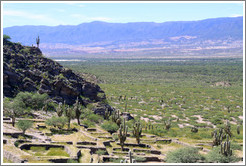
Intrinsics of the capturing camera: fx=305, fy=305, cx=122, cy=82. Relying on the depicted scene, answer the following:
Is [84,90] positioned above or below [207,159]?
above

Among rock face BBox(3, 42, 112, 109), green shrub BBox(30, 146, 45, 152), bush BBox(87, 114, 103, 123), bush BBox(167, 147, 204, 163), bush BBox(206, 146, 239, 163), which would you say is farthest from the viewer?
rock face BBox(3, 42, 112, 109)

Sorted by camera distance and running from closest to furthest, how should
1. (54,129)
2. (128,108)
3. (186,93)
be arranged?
1. (54,129)
2. (128,108)
3. (186,93)

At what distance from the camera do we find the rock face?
4189 cm

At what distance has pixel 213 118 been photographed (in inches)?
2010

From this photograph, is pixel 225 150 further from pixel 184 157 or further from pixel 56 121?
pixel 56 121

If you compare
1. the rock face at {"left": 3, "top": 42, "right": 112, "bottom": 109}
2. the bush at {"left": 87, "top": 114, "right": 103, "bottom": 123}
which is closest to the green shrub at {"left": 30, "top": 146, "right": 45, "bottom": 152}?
the bush at {"left": 87, "top": 114, "right": 103, "bottom": 123}

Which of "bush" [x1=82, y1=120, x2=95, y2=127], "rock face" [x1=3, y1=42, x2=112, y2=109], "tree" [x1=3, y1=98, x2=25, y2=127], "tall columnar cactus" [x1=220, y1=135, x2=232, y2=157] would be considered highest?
"rock face" [x1=3, y1=42, x2=112, y2=109]

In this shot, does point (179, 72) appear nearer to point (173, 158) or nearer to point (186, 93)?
point (186, 93)

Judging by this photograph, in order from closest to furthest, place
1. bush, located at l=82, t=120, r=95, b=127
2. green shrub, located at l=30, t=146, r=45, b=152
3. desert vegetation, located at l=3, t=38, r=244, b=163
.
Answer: desert vegetation, located at l=3, t=38, r=244, b=163, green shrub, located at l=30, t=146, r=45, b=152, bush, located at l=82, t=120, r=95, b=127

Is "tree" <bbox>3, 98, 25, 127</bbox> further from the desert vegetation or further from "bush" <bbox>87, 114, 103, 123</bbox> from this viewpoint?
"bush" <bbox>87, 114, 103, 123</bbox>

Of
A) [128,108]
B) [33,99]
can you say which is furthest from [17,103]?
[128,108]

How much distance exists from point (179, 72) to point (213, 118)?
309 ft

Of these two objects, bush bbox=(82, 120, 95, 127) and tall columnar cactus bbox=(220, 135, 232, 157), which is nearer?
tall columnar cactus bbox=(220, 135, 232, 157)

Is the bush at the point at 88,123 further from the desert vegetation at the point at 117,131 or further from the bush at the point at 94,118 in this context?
the bush at the point at 94,118
